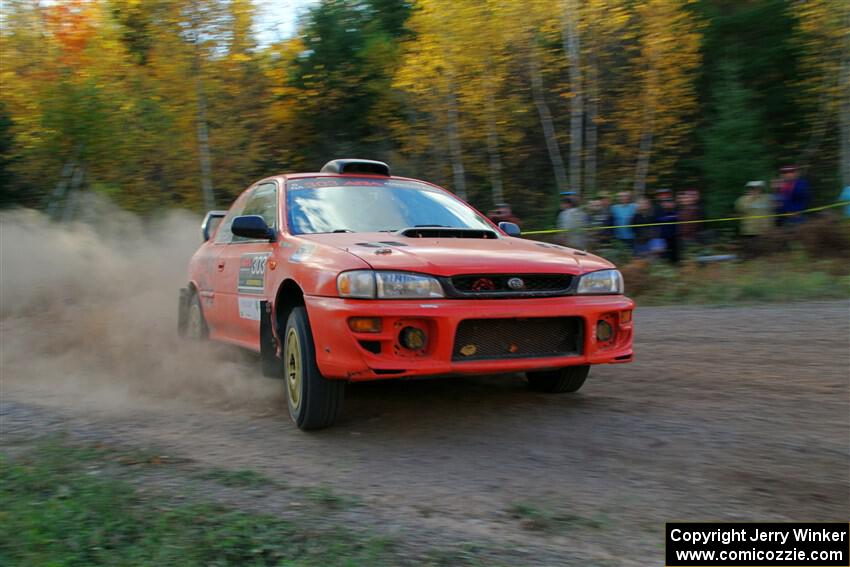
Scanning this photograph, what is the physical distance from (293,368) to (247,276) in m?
1.24

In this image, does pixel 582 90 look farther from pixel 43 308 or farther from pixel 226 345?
pixel 226 345

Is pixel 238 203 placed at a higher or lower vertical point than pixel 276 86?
lower

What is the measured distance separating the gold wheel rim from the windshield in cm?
84

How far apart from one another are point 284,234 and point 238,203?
1809mm

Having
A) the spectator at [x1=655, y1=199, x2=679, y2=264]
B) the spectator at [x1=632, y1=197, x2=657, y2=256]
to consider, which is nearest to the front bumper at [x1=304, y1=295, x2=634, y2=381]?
the spectator at [x1=655, y1=199, x2=679, y2=264]

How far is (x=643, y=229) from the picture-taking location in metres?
12.8

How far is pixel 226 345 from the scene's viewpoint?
647 centimetres

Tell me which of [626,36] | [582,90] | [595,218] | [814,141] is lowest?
[595,218]

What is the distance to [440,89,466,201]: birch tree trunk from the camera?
1947 cm

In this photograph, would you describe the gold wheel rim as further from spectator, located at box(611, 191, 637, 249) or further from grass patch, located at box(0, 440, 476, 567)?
spectator, located at box(611, 191, 637, 249)

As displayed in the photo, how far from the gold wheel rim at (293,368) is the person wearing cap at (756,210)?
403 inches

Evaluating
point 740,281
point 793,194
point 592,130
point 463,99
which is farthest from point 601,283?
point 592,130

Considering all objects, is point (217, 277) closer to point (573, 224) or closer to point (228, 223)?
point (228, 223)

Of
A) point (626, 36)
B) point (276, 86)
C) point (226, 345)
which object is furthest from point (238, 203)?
point (276, 86)
